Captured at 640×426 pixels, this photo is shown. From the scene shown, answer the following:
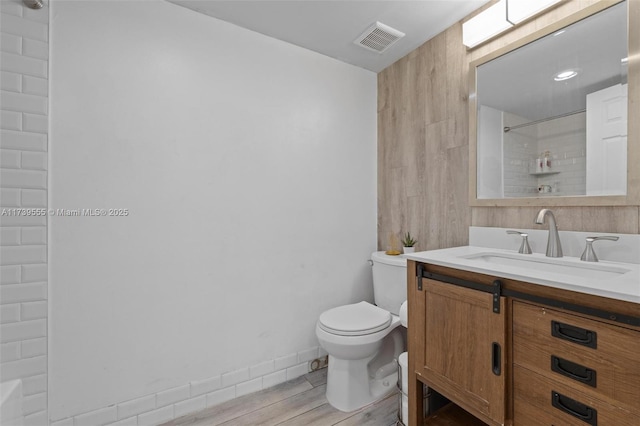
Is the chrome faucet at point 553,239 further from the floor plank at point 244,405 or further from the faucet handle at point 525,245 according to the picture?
the floor plank at point 244,405

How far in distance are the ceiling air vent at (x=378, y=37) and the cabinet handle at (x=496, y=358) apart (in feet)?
5.82

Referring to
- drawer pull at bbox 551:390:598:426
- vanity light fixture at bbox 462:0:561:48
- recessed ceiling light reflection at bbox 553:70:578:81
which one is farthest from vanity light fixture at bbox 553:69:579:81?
drawer pull at bbox 551:390:598:426

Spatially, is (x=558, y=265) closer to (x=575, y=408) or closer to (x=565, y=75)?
(x=575, y=408)

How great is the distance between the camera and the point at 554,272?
1.19 metres

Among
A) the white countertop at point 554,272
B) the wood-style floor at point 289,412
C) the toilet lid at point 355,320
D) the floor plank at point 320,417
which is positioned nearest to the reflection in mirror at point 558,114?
the white countertop at point 554,272

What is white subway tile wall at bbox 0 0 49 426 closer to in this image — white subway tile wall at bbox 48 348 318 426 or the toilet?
white subway tile wall at bbox 48 348 318 426

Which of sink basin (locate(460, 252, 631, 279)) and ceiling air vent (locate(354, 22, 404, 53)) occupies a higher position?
ceiling air vent (locate(354, 22, 404, 53))

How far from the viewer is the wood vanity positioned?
796 mm

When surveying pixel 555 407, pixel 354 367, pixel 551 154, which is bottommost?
pixel 354 367

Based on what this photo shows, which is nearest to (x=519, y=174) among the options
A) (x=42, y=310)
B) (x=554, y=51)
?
(x=554, y=51)

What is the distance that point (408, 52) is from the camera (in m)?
2.09

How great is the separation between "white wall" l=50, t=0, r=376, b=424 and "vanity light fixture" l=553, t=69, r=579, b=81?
125 cm

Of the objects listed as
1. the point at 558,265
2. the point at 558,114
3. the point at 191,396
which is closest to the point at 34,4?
the point at 191,396

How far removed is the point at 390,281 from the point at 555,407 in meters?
1.10
